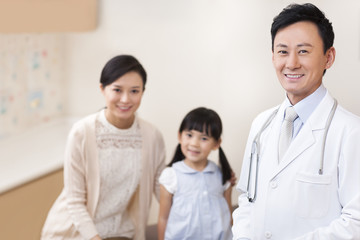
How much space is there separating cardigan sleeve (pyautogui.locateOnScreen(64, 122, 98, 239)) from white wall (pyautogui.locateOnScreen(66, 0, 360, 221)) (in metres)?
0.71

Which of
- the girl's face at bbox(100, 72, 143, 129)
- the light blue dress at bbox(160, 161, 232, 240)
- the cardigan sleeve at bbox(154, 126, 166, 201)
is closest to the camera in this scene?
the light blue dress at bbox(160, 161, 232, 240)

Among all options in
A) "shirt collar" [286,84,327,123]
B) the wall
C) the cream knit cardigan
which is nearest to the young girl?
the cream knit cardigan

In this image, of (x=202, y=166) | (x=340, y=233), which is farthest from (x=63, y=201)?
(x=340, y=233)

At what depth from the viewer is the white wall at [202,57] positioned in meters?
1.74

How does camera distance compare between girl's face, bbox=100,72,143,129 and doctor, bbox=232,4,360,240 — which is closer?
doctor, bbox=232,4,360,240

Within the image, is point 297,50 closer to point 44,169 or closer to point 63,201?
point 63,201

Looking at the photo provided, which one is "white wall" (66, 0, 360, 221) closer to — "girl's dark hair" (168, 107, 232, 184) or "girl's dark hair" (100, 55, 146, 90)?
"girl's dark hair" (168, 107, 232, 184)

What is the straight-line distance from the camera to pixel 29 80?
10.5 ft

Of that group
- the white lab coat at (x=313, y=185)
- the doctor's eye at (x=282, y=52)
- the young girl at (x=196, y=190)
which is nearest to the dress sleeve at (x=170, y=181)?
the young girl at (x=196, y=190)

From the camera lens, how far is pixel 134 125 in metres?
2.31

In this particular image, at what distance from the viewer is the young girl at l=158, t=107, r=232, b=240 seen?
2.05 metres

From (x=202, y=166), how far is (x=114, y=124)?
442mm

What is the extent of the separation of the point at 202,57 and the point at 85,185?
0.91 m

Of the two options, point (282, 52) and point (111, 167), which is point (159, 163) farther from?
point (282, 52)
